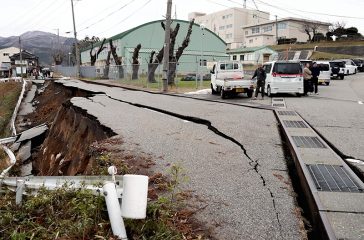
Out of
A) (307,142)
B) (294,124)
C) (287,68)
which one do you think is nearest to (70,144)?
(294,124)

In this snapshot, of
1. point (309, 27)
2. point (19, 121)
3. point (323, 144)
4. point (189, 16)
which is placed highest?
point (189, 16)

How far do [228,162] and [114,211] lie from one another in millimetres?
3033

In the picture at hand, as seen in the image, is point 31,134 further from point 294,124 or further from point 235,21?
point 235,21

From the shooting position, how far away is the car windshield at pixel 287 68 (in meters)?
19.4

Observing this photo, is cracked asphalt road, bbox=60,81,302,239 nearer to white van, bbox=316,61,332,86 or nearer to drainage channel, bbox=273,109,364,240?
drainage channel, bbox=273,109,364,240

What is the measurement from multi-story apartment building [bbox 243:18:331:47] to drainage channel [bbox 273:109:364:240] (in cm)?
8003

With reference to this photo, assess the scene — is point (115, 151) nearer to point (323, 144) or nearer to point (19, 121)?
point (323, 144)

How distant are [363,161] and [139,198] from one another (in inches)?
187

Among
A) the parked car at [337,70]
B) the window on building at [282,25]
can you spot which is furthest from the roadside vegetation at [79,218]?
the window on building at [282,25]

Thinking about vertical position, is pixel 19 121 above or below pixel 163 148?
below

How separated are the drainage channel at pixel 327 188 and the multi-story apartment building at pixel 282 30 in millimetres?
80030

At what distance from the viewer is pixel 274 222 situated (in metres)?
3.68

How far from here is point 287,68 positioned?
1955cm

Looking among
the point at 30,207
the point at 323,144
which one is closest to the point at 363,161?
the point at 323,144
